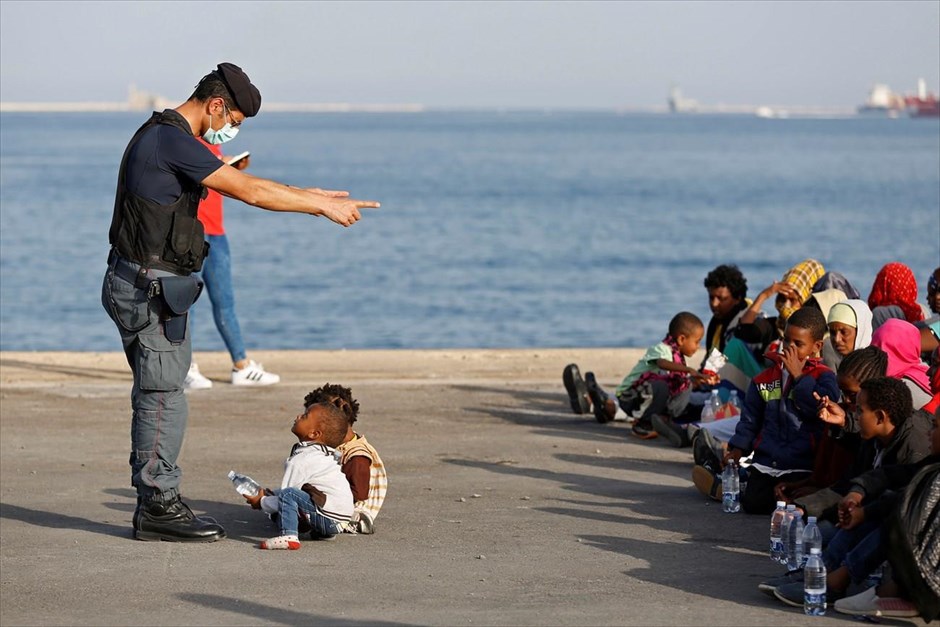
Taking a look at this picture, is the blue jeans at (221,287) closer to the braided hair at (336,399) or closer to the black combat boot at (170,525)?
the braided hair at (336,399)

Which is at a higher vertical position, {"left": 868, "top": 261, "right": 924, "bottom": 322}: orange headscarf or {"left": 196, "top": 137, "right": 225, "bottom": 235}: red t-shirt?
{"left": 196, "top": 137, "right": 225, "bottom": 235}: red t-shirt

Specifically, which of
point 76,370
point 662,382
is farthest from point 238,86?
point 76,370

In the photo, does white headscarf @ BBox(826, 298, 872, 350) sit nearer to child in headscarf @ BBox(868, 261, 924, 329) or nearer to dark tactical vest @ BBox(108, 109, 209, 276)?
child in headscarf @ BBox(868, 261, 924, 329)

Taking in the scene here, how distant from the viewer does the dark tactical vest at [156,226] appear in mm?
7277

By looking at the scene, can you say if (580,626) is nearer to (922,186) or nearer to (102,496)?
(102,496)

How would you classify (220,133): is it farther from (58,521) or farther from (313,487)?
(58,521)

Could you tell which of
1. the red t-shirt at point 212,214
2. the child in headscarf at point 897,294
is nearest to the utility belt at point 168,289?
the child in headscarf at point 897,294

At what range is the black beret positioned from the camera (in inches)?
291

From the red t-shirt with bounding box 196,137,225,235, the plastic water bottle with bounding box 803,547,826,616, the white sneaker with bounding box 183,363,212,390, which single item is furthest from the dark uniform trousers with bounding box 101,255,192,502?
the white sneaker with bounding box 183,363,212,390

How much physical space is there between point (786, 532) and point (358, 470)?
7.21 ft

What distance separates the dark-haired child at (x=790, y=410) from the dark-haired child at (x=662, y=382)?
7.73ft

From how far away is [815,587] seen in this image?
6113 millimetres

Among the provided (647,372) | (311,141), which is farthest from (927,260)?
(311,141)

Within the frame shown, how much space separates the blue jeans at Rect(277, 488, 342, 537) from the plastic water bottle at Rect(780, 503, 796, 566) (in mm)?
2195
